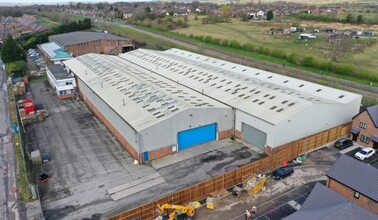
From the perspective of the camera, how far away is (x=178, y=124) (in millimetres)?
36219

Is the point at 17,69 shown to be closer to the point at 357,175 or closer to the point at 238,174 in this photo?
the point at 238,174

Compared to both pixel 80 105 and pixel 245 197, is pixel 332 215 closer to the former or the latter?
pixel 245 197

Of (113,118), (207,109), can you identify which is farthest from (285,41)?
(113,118)

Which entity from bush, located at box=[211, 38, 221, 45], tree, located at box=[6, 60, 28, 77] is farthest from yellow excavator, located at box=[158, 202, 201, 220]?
bush, located at box=[211, 38, 221, 45]

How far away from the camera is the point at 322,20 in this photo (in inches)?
5748

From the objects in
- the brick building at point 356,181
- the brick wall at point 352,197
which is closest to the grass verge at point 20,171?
the brick wall at point 352,197

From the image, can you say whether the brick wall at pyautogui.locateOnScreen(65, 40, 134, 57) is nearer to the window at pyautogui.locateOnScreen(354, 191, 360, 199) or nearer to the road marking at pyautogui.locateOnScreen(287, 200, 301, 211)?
the road marking at pyautogui.locateOnScreen(287, 200, 301, 211)

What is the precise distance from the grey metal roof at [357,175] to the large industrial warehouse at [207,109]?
29.8ft

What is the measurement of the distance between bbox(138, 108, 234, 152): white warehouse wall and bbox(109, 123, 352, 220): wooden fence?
7.82m

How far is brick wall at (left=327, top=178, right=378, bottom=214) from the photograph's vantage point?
24719mm

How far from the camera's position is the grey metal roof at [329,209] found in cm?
1966

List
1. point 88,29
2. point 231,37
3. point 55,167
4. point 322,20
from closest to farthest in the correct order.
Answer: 1. point 55,167
2. point 231,37
3. point 88,29
4. point 322,20

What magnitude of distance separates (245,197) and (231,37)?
85068mm

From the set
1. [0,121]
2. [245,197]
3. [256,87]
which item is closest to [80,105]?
[0,121]
